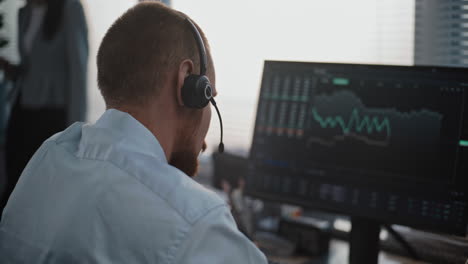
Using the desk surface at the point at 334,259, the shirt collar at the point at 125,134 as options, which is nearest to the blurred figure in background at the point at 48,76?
the desk surface at the point at 334,259

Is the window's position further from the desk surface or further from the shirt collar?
the shirt collar

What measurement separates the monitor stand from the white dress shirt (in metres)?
0.50

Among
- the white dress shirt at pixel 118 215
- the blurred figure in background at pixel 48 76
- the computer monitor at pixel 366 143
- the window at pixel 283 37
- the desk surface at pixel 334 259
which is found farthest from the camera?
the blurred figure in background at pixel 48 76

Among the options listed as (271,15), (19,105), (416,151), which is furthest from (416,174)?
(19,105)

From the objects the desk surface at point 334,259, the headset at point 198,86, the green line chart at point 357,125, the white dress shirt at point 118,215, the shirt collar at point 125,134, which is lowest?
the desk surface at point 334,259

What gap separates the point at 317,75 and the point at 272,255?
0.53m

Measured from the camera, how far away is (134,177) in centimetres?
57

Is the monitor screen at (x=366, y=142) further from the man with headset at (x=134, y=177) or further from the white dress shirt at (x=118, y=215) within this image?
the white dress shirt at (x=118, y=215)

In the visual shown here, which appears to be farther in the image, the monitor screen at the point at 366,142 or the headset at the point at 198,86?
the monitor screen at the point at 366,142

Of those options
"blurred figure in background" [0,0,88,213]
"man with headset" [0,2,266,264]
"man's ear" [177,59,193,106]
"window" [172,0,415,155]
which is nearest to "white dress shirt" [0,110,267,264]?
"man with headset" [0,2,266,264]

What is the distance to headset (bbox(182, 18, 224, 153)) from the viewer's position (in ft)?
2.39

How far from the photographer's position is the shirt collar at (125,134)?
0.63 m

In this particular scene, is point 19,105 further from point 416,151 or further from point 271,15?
point 416,151

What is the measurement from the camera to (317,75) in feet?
3.65
